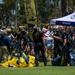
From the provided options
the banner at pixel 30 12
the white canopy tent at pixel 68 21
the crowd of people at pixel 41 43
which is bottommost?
the crowd of people at pixel 41 43

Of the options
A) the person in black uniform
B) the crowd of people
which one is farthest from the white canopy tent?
the person in black uniform

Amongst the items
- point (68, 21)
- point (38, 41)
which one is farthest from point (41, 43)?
point (68, 21)

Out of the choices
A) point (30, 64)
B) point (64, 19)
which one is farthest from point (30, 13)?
point (30, 64)

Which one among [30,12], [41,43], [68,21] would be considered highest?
[30,12]

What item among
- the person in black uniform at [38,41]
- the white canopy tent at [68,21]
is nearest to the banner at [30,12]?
the white canopy tent at [68,21]

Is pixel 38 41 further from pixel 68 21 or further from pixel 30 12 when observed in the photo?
pixel 30 12

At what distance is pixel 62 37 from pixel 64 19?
6.45 meters

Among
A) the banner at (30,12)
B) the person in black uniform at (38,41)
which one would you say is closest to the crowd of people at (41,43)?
the person in black uniform at (38,41)

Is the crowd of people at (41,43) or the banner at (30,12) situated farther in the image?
the banner at (30,12)

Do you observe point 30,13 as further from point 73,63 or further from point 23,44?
point 73,63

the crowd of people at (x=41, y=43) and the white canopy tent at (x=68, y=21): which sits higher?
the white canopy tent at (x=68, y=21)

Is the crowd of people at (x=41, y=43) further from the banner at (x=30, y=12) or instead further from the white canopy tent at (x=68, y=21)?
Answer: the banner at (x=30, y=12)

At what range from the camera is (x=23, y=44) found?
20.1 m

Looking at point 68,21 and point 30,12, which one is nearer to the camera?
point 68,21
